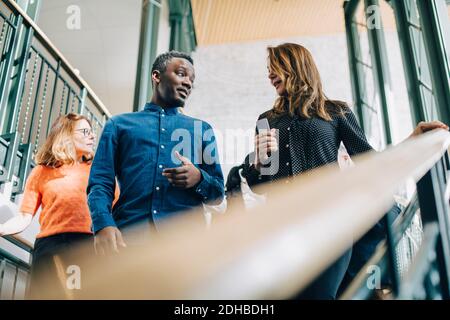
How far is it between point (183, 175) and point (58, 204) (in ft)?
2.48

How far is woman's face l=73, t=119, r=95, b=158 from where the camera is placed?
2101mm

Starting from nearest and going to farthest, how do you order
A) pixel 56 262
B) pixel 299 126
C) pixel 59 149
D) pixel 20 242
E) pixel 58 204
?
pixel 299 126 < pixel 56 262 < pixel 58 204 < pixel 59 149 < pixel 20 242

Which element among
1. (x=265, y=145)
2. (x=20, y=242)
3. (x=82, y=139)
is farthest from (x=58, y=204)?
(x=265, y=145)

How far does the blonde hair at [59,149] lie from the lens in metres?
2.03

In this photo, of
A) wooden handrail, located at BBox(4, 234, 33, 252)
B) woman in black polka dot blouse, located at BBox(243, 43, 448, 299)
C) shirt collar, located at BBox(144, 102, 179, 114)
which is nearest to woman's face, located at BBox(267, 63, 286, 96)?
woman in black polka dot blouse, located at BBox(243, 43, 448, 299)

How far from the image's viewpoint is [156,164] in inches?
56.1

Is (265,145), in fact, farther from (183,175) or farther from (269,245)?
(269,245)

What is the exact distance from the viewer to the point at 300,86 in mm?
1488

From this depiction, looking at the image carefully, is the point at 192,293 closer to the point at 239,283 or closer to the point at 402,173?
the point at 239,283

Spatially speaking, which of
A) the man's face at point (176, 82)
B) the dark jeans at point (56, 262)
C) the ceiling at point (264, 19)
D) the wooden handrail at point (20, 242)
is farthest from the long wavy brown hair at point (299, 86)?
the ceiling at point (264, 19)

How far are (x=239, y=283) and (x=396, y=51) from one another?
6.68 m

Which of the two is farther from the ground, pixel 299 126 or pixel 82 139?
pixel 82 139

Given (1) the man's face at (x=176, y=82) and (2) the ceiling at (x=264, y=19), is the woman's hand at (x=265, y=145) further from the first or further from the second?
(2) the ceiling at (x=264, y=19)

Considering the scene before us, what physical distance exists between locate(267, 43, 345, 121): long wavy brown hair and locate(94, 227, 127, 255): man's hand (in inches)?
24.4
